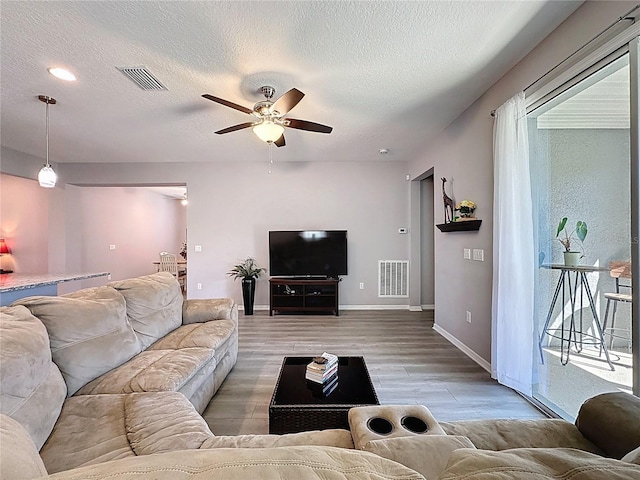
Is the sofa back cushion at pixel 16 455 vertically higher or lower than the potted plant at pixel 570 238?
lower

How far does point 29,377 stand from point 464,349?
371cm

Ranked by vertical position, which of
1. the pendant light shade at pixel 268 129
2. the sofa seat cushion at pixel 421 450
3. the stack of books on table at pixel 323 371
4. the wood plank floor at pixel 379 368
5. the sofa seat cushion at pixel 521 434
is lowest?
the wood plank floor at pixel 379 368

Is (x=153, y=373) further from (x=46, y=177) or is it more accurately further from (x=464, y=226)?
(x=464, y=226)

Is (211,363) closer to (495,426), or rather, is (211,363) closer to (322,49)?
(495,426)

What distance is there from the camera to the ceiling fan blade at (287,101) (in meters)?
2.27

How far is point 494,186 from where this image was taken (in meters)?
2.61

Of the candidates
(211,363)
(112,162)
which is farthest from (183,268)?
(211,363)

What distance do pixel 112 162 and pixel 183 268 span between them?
12.1 ft

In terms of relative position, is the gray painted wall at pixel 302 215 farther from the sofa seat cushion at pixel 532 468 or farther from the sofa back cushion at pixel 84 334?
the sofa seat cushion at pixel 532 468

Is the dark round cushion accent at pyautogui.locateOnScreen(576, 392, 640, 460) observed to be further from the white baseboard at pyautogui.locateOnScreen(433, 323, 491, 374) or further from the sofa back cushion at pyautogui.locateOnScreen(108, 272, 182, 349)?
the sofa back cushion at pyautogui.locateOnScreen(108, 272, 182, 349)

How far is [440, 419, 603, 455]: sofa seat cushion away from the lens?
43.5 inches

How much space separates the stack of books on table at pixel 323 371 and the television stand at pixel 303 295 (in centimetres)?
297

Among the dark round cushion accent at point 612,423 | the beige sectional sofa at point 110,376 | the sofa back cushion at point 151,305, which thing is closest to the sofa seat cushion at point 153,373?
the beige sectional sofa at point 110,376

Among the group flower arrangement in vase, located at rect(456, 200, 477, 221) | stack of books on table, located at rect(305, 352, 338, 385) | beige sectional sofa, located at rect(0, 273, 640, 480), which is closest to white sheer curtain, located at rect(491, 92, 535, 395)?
flower arrangement in vase, located at rect(456, 200, 477, 221)
